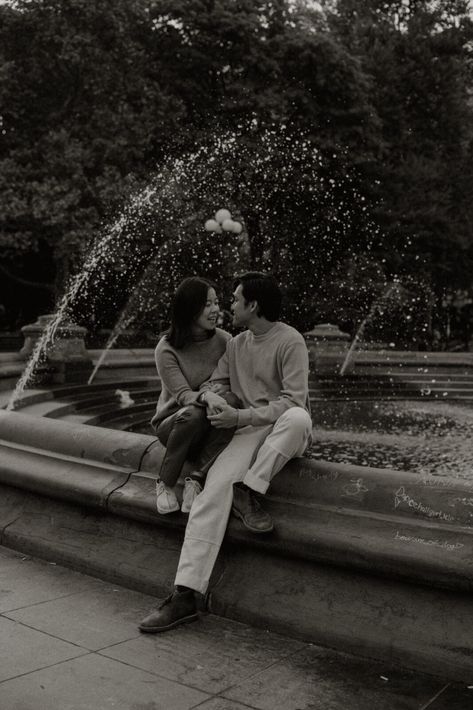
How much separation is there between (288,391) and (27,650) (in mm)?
1557

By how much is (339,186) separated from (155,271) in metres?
6.34

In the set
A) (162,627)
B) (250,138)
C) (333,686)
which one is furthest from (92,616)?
(250,138)

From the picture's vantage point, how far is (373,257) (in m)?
26.2

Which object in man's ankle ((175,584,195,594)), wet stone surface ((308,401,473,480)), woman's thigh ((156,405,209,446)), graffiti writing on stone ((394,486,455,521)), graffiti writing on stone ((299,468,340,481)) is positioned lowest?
wet stone surface ((308,401,473,480))

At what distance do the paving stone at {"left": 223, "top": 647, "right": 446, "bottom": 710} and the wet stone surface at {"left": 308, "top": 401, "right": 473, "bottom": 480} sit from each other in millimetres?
3595

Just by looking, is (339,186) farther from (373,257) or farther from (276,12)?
(276,12)

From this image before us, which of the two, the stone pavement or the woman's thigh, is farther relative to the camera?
the woman's thigh

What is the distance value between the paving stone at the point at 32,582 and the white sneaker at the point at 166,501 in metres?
0.56

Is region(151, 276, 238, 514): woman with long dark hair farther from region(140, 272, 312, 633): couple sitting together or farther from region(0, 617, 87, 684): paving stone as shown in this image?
region(0, 617, 87, 684): paving stone

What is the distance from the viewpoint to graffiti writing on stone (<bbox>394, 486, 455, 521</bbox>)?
3.33m

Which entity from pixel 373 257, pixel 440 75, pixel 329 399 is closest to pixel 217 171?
pixel 373 257

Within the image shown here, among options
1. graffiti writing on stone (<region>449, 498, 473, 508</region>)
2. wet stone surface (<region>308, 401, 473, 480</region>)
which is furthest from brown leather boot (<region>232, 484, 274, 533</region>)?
wet stone surface (<region>308, 401, 473, 480</region>)

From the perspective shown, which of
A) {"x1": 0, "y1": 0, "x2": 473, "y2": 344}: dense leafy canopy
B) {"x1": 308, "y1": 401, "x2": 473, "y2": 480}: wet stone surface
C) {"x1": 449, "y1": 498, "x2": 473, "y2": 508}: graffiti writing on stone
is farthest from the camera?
{"x1": 0, "y1": 0, "x2": 473, "y2": 344}: dense leafy canopy

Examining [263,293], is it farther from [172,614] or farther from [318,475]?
[172,614]
